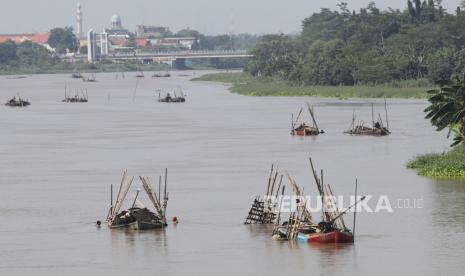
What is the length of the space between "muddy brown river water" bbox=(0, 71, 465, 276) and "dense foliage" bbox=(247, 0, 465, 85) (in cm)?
2592

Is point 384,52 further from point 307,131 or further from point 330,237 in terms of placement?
point 330,237

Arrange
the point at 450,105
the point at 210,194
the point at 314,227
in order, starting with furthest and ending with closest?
1. the point at 450,105
2. the point at 210,194
3. the point at 314,227

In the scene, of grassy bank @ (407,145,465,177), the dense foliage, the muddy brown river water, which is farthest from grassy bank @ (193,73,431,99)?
grassy bank @ (407,145,465,177)

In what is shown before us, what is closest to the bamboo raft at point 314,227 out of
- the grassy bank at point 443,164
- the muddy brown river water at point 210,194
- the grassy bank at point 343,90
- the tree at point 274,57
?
the muddy brown river water at point 210,194

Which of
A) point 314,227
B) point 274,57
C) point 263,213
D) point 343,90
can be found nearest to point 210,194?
point 263,213

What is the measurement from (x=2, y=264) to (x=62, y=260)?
1502 mm

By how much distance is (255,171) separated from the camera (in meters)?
50.5

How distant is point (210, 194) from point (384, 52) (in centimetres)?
8101

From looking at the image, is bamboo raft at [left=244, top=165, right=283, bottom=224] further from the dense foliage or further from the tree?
the tree

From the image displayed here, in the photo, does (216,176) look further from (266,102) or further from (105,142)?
(266,102)

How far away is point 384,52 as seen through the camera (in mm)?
122688

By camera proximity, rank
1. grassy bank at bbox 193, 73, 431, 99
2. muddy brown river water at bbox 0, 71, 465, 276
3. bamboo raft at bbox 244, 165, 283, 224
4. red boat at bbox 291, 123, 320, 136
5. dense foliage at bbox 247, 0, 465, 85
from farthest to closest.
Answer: dense foliage at bbox 247, 0, 465, 85 < grassy bank at bbox 193, 73, 431, 99 < red boat at bbox 291, 123, 320, 136 < bamboo raft at bbox 244, 165, 283, 224 < muddy brown river water at bbox 0, 71, 465, 276

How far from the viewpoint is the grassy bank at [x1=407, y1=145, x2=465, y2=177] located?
46.0 meters

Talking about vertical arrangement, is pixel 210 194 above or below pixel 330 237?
below
